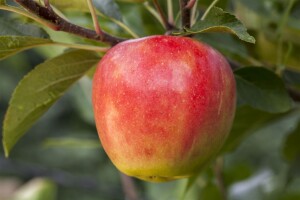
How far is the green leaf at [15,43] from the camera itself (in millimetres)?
854

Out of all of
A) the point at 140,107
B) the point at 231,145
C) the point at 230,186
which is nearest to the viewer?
the point at 140,107

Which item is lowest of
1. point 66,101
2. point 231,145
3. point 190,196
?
point 66,101

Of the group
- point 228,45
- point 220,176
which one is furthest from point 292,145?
point 228,45

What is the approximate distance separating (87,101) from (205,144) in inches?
36.6

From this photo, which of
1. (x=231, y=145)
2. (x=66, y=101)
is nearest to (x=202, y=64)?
(x=231, y=145)

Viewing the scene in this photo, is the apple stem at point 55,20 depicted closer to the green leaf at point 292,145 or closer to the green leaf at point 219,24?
the green leaf at point 219,24

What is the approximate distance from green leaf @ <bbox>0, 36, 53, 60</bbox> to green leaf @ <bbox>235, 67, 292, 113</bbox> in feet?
0.97

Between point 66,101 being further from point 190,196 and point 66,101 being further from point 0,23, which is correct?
point 0,23

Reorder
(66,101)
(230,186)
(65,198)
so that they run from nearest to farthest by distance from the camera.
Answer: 1. (230,186)
2. (66,101)
3. (65,198)

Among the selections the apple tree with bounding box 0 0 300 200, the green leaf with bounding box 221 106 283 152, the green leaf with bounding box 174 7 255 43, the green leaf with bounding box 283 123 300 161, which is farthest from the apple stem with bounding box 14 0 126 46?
the green leaf with bounding box 283 123 300 161

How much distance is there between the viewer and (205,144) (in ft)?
2.64

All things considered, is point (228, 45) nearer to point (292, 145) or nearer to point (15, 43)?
point (292, 145)

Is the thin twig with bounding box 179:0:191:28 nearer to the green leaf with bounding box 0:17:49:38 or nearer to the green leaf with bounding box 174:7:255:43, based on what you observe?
the green leaf with bounding box 174:7:255:43

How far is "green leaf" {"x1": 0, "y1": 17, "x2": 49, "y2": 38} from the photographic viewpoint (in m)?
0.92
